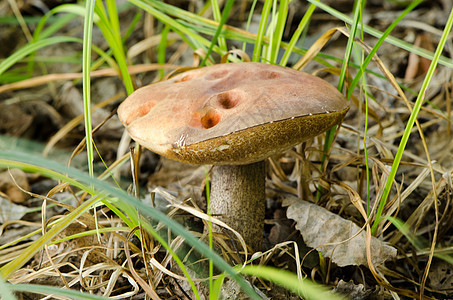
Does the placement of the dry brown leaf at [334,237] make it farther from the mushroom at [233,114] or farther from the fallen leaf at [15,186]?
the fallen leaf at [15,186]

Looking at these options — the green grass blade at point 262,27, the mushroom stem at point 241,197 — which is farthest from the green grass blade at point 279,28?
the mushroom stem at point 241,197

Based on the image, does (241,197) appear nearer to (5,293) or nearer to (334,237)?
(334,237)

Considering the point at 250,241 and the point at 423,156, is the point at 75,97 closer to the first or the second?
the point at 250,241

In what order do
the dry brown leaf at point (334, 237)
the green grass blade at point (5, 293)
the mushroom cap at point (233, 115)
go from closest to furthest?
the green grass blade at point (5, 293)
the mushroom cap at point (233, 115)
the dry brown leaf at point (334, 237)

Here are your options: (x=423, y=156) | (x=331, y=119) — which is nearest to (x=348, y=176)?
(x=423, y=156)

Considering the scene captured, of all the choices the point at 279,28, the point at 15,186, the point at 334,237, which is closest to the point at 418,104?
the point at 334,237

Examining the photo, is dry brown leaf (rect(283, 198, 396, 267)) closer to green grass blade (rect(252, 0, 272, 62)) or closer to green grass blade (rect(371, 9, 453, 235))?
green grass blade (rect(371, 9, 453, 235))

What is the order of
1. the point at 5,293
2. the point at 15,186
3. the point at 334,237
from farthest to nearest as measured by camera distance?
1. the point at 15,186
2. the point at 334,237
3. the point at 5,293

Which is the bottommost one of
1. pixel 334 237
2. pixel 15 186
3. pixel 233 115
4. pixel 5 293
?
pixel 15 186

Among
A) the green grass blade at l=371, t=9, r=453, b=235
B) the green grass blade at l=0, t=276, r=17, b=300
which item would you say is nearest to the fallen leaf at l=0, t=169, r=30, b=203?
the green grass blade at l=0, t=276, r=17, b=300
